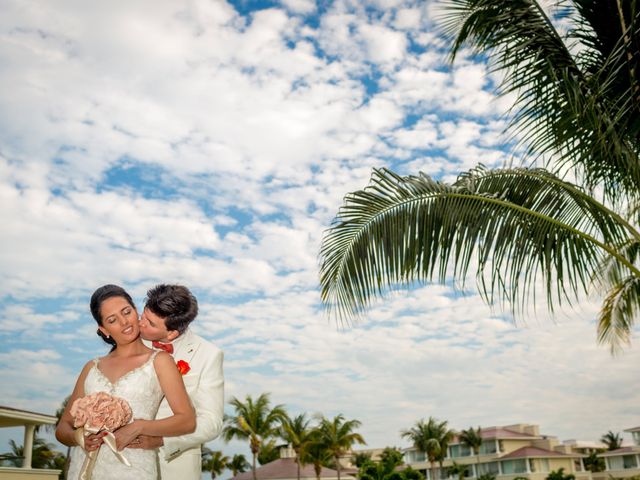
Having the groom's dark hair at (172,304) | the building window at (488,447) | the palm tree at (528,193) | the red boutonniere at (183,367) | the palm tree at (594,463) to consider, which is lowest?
the palm tree at (594,463)

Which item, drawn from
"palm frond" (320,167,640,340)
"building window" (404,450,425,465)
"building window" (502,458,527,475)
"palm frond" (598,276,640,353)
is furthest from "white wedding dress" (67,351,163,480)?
"building window" (404,450,425,465)

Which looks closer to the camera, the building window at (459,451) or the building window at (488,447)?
the building window at (488,447)

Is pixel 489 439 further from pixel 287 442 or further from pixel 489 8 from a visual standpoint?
pixel 489 8

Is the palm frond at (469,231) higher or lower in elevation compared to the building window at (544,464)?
higher

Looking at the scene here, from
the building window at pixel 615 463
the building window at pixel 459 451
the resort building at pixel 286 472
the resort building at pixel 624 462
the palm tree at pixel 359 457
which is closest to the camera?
the resort building at pixel 286 472

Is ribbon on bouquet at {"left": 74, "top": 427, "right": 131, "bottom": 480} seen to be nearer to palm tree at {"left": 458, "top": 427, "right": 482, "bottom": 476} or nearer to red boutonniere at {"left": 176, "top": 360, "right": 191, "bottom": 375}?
red boutonniere at {"left": 176, "top": 360, "right": 191, "bottom": 375}

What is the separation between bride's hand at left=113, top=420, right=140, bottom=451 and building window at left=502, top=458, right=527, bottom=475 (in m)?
70.0

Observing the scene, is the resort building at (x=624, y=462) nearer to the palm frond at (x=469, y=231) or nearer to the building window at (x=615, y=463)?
the building window at (x=615, y=463)

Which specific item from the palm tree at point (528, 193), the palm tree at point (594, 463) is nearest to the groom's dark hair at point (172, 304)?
the palm tree at point (528, 193)

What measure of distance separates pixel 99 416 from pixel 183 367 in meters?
0.55

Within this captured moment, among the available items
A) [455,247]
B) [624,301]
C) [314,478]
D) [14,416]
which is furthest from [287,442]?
[455,247]

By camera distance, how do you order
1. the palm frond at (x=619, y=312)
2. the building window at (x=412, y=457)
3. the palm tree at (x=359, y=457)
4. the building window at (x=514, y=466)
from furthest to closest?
1. the palm tree at (x=359, y=457)
2. the building window at (x=412, y=457)
3. the building window at (x=514, y=466)
4. the palm frond at (x=619, y=312)

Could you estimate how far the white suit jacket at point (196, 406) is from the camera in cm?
294

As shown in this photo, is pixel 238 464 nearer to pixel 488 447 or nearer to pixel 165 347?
pixel 488 447
